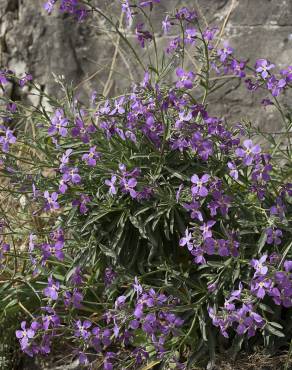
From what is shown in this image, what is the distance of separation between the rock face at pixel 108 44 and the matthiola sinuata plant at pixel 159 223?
1.33 metres

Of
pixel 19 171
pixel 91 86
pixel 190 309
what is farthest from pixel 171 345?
pixel 91 86

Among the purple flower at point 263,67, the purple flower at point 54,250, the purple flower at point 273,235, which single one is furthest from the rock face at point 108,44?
the purple flower at point 273,235

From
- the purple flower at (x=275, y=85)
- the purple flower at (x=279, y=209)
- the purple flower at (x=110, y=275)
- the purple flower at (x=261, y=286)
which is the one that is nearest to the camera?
the purple flower at (x=261, y=286)

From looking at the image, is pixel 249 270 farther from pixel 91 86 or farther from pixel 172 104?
pixel 91 86

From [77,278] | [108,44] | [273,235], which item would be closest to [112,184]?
[77,278]

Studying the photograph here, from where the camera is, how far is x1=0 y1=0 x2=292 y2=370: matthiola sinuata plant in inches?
119

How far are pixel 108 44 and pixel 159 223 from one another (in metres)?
2.31

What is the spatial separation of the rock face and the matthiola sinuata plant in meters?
1.33

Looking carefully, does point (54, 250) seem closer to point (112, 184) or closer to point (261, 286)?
point (112, 184)

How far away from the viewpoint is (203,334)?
10.6 feet

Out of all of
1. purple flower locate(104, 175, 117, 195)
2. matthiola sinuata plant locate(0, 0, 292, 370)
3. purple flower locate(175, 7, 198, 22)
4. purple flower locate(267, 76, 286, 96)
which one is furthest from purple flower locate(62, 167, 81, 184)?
purple flower locate(267, 76, 286, 96)

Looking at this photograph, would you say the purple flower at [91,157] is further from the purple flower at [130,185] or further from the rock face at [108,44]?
the rock face at [108,44]

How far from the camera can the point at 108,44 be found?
213 inches

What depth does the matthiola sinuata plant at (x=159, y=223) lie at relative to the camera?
3.01 meters
